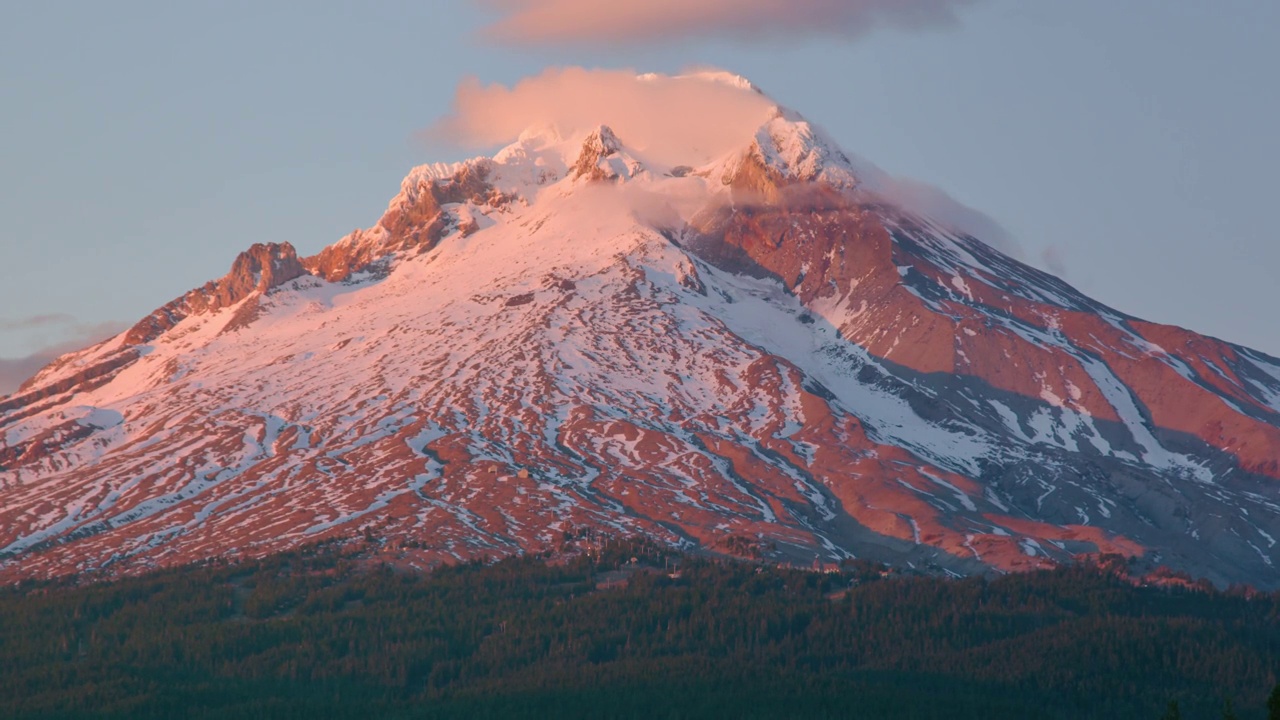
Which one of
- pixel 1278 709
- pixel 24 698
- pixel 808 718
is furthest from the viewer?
pixel 24 698

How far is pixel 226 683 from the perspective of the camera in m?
200

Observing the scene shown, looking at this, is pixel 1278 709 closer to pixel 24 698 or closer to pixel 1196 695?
pixel 1196 695

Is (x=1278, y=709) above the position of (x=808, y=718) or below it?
above

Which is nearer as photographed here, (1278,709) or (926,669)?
(1278,709)

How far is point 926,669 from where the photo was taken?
19612cm

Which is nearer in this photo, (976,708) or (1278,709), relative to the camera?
(1278,709)

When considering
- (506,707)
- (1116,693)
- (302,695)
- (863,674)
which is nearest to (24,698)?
(302,695)

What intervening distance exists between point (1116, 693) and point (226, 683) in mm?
88082

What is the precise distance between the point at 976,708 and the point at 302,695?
6575 cm

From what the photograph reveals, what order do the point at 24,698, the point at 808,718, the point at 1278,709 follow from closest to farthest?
the point at 1278,709, the point at 808,718, the point at 24,698

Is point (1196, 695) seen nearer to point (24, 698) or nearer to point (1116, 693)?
point (1116, 693)

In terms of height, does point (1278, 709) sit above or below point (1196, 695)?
above

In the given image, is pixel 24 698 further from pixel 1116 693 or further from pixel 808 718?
pixel 1116 693

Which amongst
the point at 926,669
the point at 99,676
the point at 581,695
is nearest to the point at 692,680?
the point at 581,695
